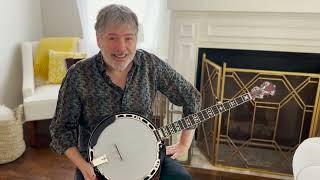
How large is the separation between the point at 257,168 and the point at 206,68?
0.77 m

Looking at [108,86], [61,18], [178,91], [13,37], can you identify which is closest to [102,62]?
[108,86]

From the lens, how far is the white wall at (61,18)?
9.41 feet

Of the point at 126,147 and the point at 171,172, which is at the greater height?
the point at 126,147

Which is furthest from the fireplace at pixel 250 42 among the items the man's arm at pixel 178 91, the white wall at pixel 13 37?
the white wall at pixel 13 37

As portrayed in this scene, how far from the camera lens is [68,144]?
1052 mm

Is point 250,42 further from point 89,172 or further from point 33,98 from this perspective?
point 33,98

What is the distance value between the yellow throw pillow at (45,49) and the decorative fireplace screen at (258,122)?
127 centimetres

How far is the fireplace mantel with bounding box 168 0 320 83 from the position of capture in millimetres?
1877

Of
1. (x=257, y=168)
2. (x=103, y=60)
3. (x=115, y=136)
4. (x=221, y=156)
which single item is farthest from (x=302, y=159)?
(x=103, y=60)

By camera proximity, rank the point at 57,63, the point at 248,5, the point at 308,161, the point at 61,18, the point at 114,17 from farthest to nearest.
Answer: the point at 61,18 → the point at 57,63 → the point at 248,5 → the point at 308,161 → the point at 114,17

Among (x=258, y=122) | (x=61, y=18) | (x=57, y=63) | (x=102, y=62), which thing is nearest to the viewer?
(x=102, y=62)

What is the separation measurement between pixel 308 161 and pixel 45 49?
2.21 meters

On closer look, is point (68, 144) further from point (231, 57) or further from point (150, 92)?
point (231, 57)

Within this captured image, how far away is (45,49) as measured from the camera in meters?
2.61
